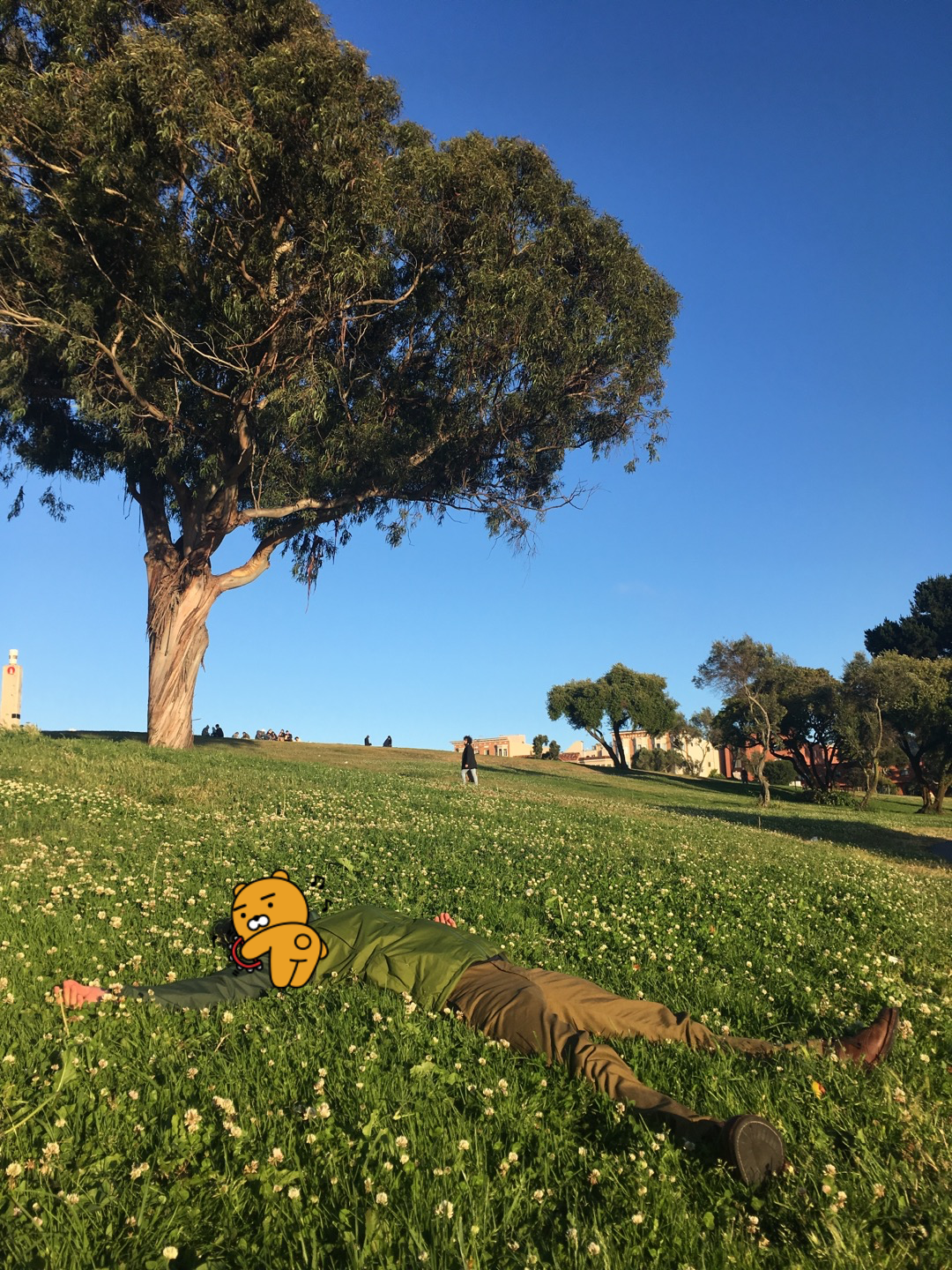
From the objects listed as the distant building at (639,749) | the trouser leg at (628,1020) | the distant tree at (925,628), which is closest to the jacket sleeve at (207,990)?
the trouser leg at (628,1020)

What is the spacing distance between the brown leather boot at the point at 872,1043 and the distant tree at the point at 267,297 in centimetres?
2451

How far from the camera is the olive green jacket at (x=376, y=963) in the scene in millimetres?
6207

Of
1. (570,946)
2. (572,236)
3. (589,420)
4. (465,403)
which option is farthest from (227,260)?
(570,946)

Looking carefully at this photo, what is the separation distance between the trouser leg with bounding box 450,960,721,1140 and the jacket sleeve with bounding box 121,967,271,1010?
163 centimetres

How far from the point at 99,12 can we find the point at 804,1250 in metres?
32.7

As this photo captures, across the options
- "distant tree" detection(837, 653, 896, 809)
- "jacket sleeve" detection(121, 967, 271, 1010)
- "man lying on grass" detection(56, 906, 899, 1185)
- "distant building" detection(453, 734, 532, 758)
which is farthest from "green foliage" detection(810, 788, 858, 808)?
"distant building" detection(453, 734, 532, 758)

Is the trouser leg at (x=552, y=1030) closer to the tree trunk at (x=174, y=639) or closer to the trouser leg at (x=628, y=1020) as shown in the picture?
the trouser leg at (x=628, y=1020)

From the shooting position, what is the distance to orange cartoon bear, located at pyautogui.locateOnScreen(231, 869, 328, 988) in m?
6.50

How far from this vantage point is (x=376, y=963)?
6.61 meters

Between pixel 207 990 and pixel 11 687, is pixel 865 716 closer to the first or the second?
pixel 11 687

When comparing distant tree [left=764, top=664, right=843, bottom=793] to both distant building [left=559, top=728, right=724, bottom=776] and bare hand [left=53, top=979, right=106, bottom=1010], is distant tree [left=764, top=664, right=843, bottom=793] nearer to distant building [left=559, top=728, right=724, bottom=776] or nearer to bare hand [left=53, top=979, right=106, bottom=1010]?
distant building [left=559, top=728, right=724, bottom=776]

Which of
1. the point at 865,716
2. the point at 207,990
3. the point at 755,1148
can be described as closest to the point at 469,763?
the point at 207,990

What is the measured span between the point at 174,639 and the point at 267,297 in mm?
12457

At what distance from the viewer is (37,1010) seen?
6020mm
